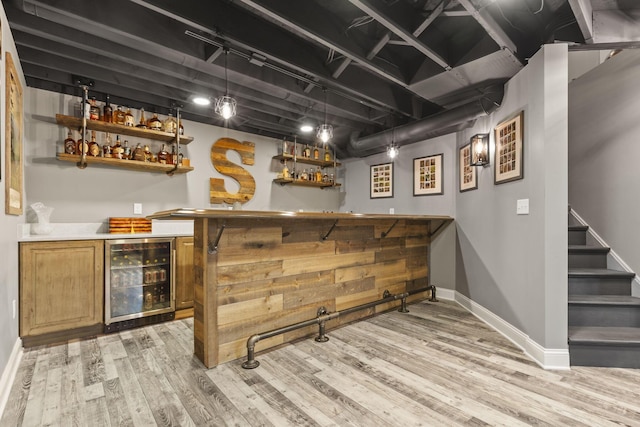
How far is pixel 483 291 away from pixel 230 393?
2835mm

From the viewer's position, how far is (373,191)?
5.36m

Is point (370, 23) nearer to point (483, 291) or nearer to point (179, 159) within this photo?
point (179, 159)

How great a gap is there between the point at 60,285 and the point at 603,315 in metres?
4.82

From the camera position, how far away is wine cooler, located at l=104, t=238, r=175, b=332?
3102mm

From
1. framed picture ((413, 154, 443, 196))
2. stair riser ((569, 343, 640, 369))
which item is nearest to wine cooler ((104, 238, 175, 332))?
framed picture ((413, 154, 443, 196))

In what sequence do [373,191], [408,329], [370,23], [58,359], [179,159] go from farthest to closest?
[373,191] → [179,159] → [408,329] → [370,23] → [58,359]

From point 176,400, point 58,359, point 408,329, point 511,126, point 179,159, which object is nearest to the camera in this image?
point 176,400

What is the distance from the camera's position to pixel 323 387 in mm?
2051

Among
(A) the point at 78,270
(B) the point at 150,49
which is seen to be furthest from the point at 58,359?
(B) the point at 150,49

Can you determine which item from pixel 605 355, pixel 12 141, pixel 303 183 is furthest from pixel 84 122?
pixel 605 355

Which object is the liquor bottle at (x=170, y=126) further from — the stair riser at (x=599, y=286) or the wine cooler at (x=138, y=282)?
the stair riser at (x=599, y=286)

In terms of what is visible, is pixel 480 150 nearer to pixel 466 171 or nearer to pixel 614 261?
pixel 466 171

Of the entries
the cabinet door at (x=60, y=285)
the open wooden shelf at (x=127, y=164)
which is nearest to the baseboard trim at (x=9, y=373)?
the cabinet door at (x=60, y=285)

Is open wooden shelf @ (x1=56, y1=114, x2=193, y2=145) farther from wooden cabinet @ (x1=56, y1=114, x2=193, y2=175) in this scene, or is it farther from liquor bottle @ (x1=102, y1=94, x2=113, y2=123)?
liquor bottle @ (x1=102, y1=94, x2=113, y2=123)
